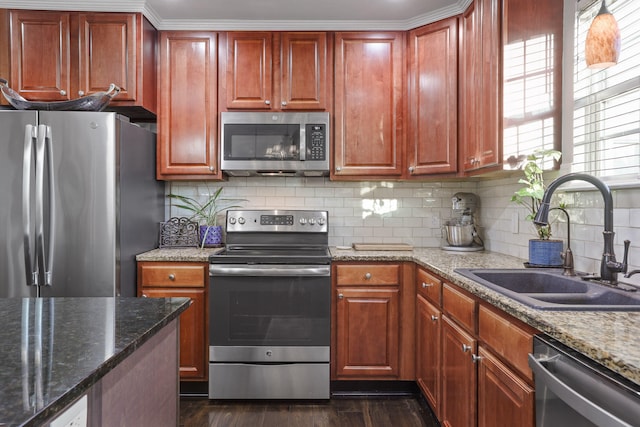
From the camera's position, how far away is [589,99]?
1.84m

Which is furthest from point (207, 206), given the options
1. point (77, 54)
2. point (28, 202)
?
point (77, 54)

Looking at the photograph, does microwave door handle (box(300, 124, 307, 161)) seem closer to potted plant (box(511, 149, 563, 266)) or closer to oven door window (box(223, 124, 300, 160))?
oven door window (box(223, 124, 300, 160))

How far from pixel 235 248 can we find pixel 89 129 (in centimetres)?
116

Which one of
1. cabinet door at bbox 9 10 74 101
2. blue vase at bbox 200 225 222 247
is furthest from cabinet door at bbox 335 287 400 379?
cabinet door at bbox 9 10 74 101

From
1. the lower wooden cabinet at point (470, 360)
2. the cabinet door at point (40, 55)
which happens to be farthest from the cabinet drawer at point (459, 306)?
the cabinet door at point (40, 55)

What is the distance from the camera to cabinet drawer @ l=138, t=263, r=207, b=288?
98.9 inches

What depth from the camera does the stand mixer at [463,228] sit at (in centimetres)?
271

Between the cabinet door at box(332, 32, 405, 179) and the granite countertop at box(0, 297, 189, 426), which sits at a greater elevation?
the cabinet door at box(332, 32, 405, 179)

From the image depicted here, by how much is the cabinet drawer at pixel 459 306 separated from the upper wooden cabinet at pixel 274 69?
5.00 feet

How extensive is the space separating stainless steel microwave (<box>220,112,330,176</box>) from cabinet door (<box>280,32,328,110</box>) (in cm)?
10

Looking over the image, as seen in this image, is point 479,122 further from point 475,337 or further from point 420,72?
point 475,337

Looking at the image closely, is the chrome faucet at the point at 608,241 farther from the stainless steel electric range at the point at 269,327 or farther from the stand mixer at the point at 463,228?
the stainless steel electric range at the point at 269,327

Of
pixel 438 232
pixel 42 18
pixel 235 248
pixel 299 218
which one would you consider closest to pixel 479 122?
pixel 438 232

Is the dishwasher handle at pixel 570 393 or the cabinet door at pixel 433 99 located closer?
the dishwasher handle at pixel 570 393
